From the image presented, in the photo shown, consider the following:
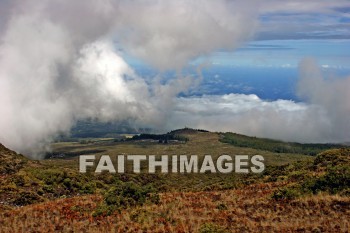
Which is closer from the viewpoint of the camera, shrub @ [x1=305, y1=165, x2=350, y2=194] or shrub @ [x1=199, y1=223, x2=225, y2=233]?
shrub @ [x1=199, y1=223, x2=225, y2=233]

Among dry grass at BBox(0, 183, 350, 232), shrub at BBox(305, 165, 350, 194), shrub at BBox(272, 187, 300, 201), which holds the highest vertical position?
shrub at BBox(305, 165, 350, 194)

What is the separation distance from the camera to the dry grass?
18531mm

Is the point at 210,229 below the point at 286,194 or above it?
below

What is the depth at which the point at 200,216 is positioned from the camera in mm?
21641

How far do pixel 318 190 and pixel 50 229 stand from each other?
52.6ft

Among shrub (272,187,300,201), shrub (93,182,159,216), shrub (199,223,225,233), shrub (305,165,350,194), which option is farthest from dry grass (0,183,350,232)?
shrub (305,165,350,194)

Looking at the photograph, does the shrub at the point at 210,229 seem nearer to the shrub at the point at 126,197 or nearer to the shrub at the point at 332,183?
the shrub at the point at 126,197

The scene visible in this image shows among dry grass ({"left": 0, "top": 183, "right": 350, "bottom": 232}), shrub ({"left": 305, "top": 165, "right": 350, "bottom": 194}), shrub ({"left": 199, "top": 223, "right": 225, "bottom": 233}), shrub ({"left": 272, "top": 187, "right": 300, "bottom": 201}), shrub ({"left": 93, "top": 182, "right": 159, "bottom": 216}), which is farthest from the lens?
shrub ({"left": 93, "top": 182, "right": 159, "bottom": 216})

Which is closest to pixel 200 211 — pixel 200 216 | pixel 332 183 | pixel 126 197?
pixel 200 216

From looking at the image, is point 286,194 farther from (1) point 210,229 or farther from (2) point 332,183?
(1) point 210,229

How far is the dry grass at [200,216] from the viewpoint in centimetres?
1853

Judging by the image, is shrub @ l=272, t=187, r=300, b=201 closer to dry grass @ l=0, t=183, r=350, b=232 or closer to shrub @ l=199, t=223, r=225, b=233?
dry grass @ l=0, t=183, r=350, b=232

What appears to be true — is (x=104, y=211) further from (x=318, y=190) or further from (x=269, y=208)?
(x=318, y=190)

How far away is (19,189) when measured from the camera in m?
36.6
